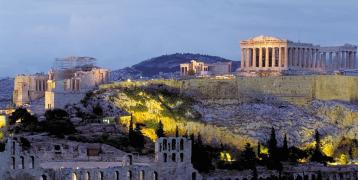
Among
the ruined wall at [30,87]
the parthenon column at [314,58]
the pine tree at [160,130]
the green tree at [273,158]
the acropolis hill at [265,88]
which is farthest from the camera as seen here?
the parthenon column at [314,58]

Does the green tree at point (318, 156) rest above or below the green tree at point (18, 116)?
below

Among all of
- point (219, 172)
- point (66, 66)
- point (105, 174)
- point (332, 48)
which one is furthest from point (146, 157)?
point (332, 48)

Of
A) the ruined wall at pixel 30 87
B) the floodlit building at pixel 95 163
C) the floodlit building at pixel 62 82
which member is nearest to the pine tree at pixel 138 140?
the floodlit building at pixel 95 163

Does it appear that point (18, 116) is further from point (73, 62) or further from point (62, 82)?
point (73, 62)

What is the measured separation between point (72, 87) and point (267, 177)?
26890mm

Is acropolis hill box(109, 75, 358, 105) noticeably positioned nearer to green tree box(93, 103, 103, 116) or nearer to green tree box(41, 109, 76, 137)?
green tree box(93, 103, 103, 116)

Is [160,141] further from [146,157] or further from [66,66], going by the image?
[66,66]

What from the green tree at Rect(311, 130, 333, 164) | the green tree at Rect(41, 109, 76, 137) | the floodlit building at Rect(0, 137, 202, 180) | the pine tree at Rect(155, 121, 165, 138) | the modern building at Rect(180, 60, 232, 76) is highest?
the modern building at Rect(180, 60, 232, 76)

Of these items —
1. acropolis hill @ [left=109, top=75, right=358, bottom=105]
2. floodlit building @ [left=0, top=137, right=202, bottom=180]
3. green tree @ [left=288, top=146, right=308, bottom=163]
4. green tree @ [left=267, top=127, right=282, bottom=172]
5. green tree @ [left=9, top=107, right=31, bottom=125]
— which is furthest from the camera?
acropolis hill @ [left=109, top=75, right=358, bottom=105]

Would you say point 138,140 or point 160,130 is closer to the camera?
point 138,140

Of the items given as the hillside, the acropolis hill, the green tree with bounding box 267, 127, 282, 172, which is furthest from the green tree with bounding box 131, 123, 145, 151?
the acropolis hill

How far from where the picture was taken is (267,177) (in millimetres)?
62625

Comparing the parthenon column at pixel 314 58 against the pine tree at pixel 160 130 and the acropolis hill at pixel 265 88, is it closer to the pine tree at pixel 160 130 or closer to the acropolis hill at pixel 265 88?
the acropolis hill at pixel 265 88

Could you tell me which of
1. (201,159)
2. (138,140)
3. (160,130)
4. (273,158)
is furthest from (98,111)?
(273,158)
